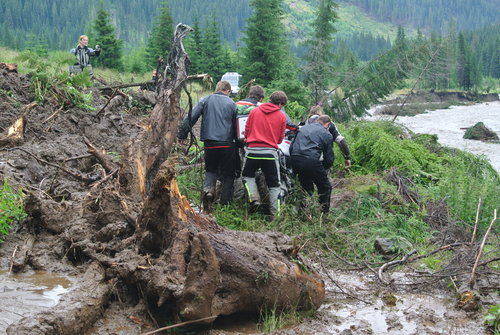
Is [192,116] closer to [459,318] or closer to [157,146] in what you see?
[157,146]

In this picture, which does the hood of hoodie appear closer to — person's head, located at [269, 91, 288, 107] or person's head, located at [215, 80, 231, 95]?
person's head, located at [269, 91, 288, 107]

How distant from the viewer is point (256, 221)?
28.2 feet

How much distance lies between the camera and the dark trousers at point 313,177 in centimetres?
923

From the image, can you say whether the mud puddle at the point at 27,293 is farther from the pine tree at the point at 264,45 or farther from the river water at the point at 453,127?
the pine tree at the point at 264,45

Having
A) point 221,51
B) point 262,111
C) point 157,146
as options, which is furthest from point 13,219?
point 221,51

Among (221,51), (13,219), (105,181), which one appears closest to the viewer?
(13,219)

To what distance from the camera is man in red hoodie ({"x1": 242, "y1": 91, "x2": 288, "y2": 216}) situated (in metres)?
8.60

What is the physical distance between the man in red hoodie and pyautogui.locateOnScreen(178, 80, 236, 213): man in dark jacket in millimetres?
352

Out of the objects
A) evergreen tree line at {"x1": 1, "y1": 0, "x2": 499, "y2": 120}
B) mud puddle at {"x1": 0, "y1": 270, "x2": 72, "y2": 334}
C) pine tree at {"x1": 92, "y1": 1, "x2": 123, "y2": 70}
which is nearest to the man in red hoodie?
mud puddle at {"x1": 0, "y1": 270, "x2": 72, "y2": 334}

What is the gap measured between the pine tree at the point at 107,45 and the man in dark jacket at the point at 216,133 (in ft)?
101

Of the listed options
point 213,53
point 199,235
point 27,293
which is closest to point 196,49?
point 213,53

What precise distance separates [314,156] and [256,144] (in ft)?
3.68

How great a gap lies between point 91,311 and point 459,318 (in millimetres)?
3674

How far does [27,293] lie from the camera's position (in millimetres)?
5352
